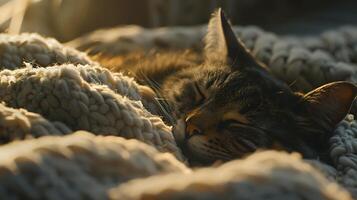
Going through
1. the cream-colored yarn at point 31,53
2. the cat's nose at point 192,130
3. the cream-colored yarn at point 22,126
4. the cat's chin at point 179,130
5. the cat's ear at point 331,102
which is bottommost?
the cat's ear at point 331,102

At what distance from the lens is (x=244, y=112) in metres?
1.04

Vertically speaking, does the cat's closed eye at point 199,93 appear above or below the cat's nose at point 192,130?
above

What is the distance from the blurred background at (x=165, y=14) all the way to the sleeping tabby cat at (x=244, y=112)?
1.81 feet

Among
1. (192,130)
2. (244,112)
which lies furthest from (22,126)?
(244,112)

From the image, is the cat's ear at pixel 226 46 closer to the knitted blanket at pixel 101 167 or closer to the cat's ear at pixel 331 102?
the cat's ear at pixel 331 102

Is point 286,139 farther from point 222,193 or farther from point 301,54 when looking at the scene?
point 222,193

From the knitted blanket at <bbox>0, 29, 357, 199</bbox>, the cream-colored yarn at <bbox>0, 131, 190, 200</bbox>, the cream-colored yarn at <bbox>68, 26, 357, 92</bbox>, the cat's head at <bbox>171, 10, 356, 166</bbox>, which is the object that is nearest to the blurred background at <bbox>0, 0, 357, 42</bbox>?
the cream-colored yarn at <bbox>68, 26, 357, 92</bbox>

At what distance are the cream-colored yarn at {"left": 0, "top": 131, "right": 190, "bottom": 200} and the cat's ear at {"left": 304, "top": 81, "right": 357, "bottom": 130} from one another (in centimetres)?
49

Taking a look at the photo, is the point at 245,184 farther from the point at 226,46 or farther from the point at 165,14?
the point at 165,14

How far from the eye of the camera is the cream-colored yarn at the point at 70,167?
1.71 ft

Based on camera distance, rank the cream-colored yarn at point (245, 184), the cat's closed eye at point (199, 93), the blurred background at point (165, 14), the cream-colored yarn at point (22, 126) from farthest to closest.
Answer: the blurred background at point (165, 14) → the cat's closed eye at point (199, 93) → the cream-colored yarn at point (22, 126) → the cream-colored yarn at point (245, 184)

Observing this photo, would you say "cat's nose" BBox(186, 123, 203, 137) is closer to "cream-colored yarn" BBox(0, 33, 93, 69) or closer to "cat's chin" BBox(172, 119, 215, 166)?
"cat's chin" BBox(172, 119, 215, 166)

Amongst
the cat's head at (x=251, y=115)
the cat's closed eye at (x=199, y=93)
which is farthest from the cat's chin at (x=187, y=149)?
the cat's closed eye at (x=199, y=93)

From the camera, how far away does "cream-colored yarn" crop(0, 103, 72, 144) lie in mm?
652
